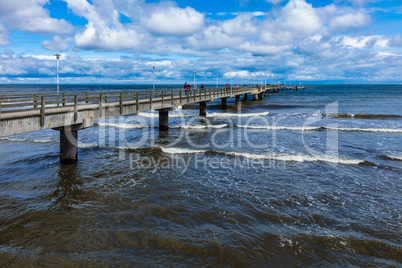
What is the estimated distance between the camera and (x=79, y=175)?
1238cm

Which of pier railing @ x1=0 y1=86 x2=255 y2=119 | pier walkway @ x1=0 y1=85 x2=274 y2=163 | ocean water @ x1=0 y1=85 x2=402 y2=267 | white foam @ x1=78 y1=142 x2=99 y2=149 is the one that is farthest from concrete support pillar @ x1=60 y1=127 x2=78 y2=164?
white foam @ x1=78 y1=142 x2=99 y2=149

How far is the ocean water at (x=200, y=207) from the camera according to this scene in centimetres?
676

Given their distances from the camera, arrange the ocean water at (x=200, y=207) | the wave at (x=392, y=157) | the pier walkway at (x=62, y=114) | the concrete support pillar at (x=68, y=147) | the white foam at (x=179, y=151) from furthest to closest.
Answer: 1. the white foam at (x=179, y=151)
2. the wave at (x=392, y=157)
3. the concrete support pillar at (x=68, y=147)
4. the pier walkway at (x=62, y=114)
5. the ocean water at (x=200, y=207)

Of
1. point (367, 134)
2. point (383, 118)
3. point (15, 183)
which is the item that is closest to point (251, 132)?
point (367, 134)

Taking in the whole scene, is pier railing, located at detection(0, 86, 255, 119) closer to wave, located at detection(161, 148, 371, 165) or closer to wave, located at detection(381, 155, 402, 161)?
wave, located at detection(161, 148, 371, 165)

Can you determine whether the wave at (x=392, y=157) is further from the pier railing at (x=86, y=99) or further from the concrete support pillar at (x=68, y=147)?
the concrete support pillar at (x=68, y=147)

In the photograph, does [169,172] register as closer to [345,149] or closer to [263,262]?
[263,262]

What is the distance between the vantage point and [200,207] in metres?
9.23

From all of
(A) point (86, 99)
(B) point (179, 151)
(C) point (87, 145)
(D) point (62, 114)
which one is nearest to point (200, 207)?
(D) point (62, 114)

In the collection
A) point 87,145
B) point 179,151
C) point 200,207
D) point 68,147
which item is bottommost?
point 200,207

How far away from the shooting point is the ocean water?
676 centimetres

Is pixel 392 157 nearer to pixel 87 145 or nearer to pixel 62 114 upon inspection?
pixel 62 114

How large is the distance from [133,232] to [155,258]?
53.6 inches

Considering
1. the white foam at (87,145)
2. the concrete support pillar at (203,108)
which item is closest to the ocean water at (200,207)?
the white foam at (87,145)
